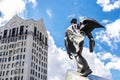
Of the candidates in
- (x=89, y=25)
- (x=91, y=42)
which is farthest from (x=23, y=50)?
(x=89, y=25)

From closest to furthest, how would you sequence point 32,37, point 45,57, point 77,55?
point 77,55, point 32,37, point 45,57

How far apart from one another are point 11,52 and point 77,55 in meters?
105

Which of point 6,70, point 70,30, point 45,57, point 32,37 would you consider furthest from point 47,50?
point 70,30

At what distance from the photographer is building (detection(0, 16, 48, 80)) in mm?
107312

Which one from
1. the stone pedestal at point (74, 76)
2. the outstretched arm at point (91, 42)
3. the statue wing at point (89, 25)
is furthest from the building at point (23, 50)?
the statue wing at point (89, 25)

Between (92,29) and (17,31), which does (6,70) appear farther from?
(92,29)

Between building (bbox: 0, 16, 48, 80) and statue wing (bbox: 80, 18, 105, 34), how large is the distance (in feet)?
312

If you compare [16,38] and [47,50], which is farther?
[47,50]

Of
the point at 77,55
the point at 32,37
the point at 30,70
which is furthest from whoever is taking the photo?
the point at 32,37

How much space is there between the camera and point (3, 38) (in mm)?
118812

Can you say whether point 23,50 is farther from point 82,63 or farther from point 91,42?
point 82,63

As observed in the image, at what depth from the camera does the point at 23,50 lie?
111375mm

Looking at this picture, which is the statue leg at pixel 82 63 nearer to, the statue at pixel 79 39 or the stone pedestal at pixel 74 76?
the statue at pixel 79 39

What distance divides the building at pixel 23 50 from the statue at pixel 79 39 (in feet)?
310
